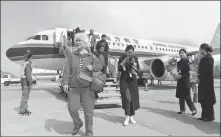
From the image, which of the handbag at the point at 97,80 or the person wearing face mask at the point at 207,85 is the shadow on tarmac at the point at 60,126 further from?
the person wearing face mask at the point at 207,85

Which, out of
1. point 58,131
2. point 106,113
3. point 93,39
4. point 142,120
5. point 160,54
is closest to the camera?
point 58,131

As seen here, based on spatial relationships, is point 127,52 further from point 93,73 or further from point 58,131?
point 58,131

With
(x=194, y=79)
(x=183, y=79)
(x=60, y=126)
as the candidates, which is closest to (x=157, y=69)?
(x=194, y=79)

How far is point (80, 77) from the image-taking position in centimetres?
344

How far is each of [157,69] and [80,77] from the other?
32.7 ft

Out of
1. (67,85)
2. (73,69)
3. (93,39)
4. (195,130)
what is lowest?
(195,130)

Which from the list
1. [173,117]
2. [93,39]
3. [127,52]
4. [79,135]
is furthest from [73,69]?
[93,39]

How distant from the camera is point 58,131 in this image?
381cm

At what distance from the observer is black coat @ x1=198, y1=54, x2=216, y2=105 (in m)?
4.57

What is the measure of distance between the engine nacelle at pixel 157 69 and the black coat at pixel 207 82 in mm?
7361

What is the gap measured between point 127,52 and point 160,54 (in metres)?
13.1

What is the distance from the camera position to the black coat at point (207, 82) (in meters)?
4.57

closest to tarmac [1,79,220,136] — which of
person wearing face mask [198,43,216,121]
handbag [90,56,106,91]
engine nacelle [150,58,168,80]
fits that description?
person wearing face mask [198,43,216,121]

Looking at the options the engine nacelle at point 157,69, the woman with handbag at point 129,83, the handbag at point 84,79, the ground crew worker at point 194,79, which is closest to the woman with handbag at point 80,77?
the handbag at point 84,79
